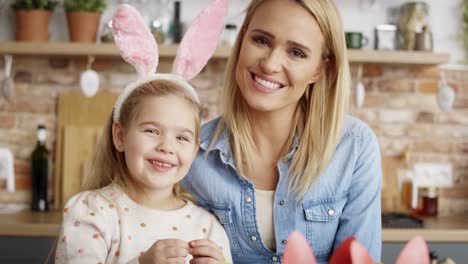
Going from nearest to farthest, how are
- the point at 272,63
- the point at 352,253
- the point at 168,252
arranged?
the point at 352,253 < the point at 168,252 < the point at 272,63

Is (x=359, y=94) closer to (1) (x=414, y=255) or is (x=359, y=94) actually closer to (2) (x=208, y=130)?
(2) (x=208, y=130)

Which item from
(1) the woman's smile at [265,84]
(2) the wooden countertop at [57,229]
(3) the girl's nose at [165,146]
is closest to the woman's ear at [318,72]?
(1) the woman's smile at [265,84]

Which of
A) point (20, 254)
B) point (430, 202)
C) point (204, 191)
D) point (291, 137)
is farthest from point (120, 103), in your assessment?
point (430, 202)

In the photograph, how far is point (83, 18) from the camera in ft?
10.5

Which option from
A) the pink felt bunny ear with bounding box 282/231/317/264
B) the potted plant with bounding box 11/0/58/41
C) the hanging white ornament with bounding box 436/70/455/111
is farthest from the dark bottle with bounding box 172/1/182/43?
the pink felt bunny ear with bounding box 282/231/317/264

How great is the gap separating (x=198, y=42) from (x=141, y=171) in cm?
34

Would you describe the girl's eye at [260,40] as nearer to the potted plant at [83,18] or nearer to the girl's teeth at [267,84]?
the girl's teeth at [267,84]

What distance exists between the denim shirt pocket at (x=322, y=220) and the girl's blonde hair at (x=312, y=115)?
52 mm

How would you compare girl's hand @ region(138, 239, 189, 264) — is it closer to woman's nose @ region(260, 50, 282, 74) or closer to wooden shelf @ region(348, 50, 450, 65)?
woman's nose @ region(260, 50, 282, 74)

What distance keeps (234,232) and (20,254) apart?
58.9 inches

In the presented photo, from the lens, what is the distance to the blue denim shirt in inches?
67.8

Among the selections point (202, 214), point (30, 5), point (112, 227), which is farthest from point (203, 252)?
point (30, 5)

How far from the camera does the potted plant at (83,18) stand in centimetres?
319

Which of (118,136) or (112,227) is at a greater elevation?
(118,136)
